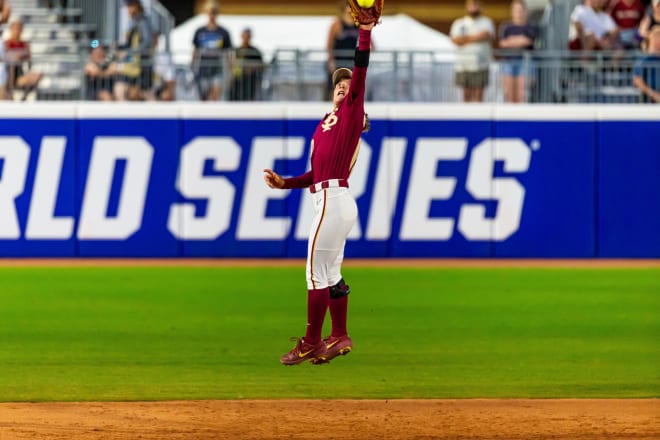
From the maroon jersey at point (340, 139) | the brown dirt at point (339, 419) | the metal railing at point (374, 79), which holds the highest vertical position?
the maroon jersey at point (340, 139)

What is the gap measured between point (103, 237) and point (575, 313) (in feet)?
24.1

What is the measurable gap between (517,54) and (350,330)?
734 cm

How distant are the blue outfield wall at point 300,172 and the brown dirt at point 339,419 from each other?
939 centimetres

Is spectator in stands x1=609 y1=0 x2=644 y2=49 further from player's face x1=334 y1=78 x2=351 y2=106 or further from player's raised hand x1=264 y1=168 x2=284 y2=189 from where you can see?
player's raised hand x1=264 y1=168 x2=284 y2=189

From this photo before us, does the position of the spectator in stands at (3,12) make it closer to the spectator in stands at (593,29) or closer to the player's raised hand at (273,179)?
the spectator in stands at (593,29)

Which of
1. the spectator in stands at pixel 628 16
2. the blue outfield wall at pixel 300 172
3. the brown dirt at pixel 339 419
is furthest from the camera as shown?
the spectator in stands at pixel 628 16

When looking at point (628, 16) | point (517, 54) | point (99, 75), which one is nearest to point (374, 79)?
point (517, 54)

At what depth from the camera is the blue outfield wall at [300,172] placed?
A: 17.2 meters

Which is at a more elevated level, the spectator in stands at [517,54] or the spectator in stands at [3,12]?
the spectator in stands at [3,12]

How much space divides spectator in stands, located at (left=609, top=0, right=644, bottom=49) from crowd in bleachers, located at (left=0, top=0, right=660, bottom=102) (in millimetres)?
215

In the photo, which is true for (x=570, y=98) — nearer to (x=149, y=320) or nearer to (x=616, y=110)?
(x=616, y=110)

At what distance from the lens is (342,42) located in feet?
58.9

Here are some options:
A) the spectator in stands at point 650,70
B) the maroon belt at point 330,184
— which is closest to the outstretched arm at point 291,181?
the maroon belt at point 330,184

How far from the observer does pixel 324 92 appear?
57.6 feet
